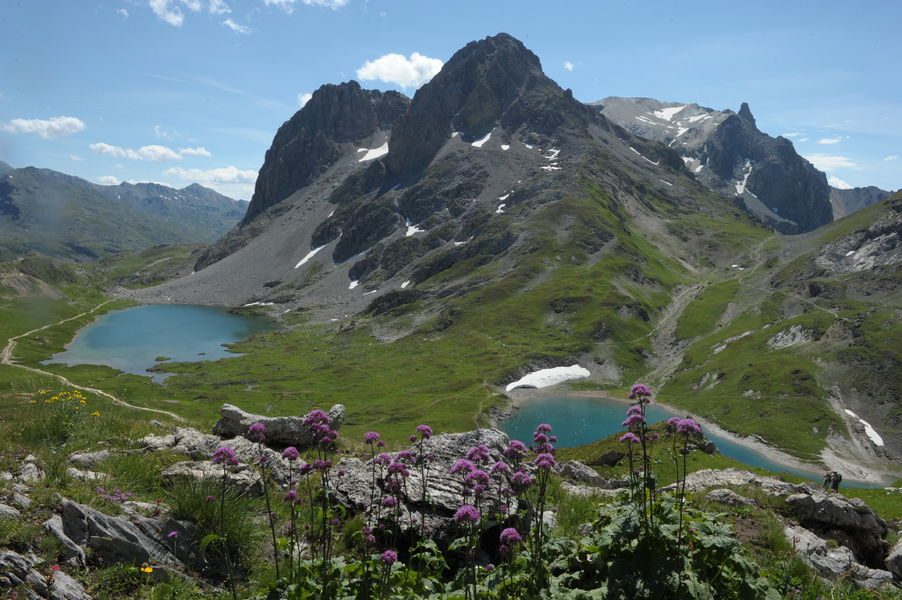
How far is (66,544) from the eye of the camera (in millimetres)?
10039

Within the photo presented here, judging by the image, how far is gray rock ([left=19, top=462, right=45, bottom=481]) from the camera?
496 inches

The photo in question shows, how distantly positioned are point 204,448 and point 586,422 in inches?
4068

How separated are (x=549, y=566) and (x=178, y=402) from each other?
12599 cm

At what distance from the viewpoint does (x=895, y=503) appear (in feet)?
137

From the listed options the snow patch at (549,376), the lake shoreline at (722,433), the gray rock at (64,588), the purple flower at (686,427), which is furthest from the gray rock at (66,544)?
the snow patch at (549,376)

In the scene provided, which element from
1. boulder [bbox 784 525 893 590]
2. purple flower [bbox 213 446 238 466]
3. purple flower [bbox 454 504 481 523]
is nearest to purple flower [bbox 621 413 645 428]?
purple flower [bbox 454 504 481 523]

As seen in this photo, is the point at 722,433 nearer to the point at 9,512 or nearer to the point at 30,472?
the point at 30,472

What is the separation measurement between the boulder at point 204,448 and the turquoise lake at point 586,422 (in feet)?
259

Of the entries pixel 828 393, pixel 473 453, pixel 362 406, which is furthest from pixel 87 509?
pixel 828 393

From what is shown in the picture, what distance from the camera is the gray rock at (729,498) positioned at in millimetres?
19219

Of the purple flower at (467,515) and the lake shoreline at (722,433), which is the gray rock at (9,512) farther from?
the lake shoreline at (722,433)

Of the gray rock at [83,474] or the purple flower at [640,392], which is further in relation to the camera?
the gray rock at [83,474]

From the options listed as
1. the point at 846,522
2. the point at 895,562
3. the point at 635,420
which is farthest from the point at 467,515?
the point at 846,522

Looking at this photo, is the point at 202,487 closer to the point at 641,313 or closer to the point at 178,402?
the point at 178,402
